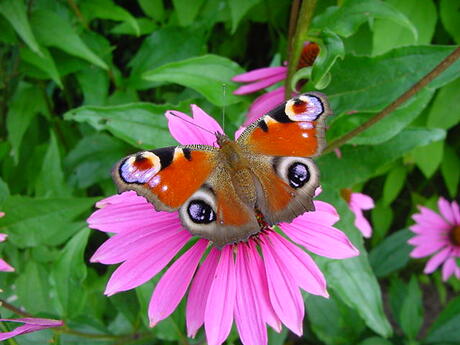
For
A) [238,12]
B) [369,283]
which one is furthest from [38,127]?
[369,283]

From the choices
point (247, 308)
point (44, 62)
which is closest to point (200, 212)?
point (247, 308)

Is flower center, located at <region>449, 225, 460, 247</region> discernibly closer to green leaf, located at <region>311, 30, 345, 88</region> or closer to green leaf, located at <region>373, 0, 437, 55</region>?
green leaf, located at <region>373, 0, 437, 55</region>

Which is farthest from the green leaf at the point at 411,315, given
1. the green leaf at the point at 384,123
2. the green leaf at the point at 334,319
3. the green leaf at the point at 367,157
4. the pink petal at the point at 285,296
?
the pink petal at the point at 285,296

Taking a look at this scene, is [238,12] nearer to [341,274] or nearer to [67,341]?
[341,274]

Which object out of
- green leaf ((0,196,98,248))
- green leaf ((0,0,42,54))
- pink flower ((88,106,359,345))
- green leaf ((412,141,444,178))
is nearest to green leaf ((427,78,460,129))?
green leaf ((412,141,444,178))

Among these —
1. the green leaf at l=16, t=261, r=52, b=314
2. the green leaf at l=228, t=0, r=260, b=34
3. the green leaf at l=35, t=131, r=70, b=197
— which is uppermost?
the green leaf at l=228, t=0, r=260, b=34
